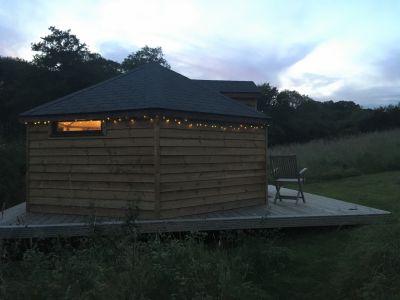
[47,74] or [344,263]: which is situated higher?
[47,74]

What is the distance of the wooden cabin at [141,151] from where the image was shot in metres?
7.42

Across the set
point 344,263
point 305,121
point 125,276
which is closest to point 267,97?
point 305,121

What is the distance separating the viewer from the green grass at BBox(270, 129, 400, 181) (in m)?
16.0

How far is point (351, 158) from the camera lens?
17.1 metres

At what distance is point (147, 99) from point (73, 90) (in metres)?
27.4

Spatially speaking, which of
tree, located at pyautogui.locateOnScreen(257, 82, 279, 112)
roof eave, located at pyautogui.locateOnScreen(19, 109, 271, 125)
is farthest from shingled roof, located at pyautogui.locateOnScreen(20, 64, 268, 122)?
tree, located at pyautogui.locateOnScreen(257, 82, 279, 112)

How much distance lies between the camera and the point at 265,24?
1258 cm

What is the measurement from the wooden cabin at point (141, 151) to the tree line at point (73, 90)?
68.4 feet

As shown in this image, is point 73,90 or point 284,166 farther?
point 73,90

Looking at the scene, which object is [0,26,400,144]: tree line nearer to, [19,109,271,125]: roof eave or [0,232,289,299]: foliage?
[19,109,271,125]: roof eave

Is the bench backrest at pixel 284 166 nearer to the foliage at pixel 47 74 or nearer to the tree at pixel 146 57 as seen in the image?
the foliage at pixel 47 74

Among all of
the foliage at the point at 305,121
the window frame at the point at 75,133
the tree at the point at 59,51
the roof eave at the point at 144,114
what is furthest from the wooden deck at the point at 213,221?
the foliage at the point at 305,121

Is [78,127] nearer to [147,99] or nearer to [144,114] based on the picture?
[147,99]

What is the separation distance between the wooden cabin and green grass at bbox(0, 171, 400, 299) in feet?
6.89
